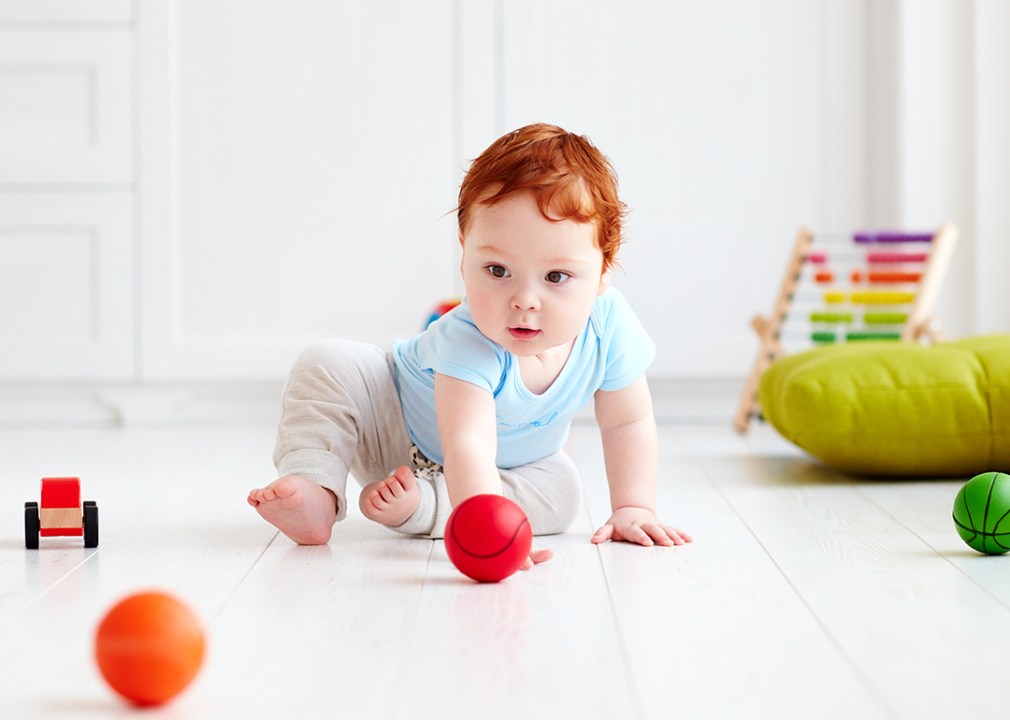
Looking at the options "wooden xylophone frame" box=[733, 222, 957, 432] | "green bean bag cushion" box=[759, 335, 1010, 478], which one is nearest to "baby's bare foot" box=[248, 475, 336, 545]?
"green bean bag cushion" box=[759, 335, 1010, 478]

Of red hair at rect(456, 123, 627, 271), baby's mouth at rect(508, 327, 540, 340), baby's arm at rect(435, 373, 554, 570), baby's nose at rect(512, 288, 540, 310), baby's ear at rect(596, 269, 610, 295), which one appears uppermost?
red hair at rect(456, 123, 627, 271)

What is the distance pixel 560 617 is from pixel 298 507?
335mm

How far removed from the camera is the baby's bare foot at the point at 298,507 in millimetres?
979

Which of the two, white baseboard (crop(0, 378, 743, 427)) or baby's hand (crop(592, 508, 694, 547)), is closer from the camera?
baby's hand (crop(592, 508, 694, 547))

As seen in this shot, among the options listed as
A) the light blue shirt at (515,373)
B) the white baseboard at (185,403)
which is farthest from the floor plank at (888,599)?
the white baseboard at (185,403)

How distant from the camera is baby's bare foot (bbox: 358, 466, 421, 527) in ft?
3.26

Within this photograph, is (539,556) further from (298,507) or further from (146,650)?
(146,650)

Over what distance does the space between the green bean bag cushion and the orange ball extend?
3.43ft

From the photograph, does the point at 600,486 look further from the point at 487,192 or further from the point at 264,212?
the point at 264,212

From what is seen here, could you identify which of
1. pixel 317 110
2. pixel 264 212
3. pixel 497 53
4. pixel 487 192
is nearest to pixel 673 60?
pixel 497 53

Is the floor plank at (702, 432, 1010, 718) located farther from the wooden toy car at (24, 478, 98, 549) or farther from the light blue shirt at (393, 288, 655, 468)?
the wooden toy car at (24, 478, 98, 549)

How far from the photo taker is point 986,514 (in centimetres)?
95

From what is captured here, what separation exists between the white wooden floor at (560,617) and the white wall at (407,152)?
1.01 metres

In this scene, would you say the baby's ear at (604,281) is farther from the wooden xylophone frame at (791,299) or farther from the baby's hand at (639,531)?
the wooden xylophone frame at (791,299)
